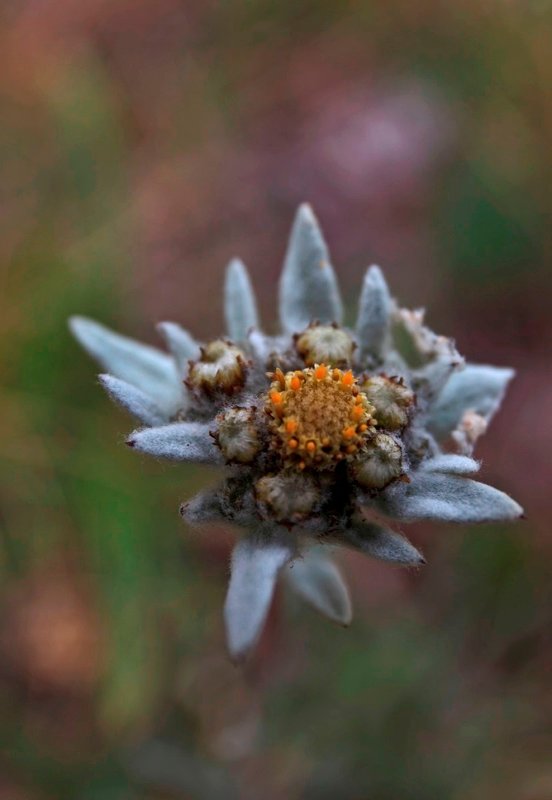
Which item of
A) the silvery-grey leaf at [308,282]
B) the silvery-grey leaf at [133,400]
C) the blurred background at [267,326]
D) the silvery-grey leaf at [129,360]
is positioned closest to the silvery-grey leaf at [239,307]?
the silvery-grey leaf at [308,282]

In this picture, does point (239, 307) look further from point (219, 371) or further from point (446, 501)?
point (446, 501)

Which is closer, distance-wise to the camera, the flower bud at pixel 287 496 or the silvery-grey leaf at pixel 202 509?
the flower bud at pixel 287 496

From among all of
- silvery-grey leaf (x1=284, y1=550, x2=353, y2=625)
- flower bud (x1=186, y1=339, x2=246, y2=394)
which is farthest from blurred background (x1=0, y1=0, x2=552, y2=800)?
flower bud (x1=186, y1=339, x2=246, y2=394)

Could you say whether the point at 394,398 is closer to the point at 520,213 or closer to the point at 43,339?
the point at 43,339

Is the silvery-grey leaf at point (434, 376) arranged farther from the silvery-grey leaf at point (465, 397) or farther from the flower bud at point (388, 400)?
the flower bud at point (388, 400)

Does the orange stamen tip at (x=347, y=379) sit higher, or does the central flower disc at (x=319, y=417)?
the orange stamen tip at (x=347, y=379)

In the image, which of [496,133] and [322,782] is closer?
[322,782]

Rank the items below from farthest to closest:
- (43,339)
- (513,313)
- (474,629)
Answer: (513,313)
(43,339)
(474,629)

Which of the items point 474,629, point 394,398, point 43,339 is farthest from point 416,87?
point 394,398
